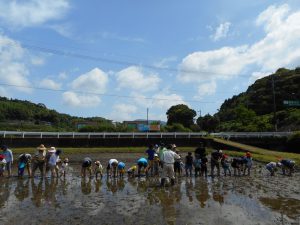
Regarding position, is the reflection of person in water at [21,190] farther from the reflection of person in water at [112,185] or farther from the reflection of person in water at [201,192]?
the reflection of person in water at [201,192]

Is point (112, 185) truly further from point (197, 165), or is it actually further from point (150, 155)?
point (197, 165)

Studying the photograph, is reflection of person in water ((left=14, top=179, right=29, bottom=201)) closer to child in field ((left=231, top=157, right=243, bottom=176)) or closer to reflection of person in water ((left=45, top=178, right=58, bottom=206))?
reflection of person in water ((left=45, top=178, right=58, bottom=206))

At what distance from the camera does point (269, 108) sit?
9894 cm

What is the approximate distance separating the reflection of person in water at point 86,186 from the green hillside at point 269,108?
180 ft

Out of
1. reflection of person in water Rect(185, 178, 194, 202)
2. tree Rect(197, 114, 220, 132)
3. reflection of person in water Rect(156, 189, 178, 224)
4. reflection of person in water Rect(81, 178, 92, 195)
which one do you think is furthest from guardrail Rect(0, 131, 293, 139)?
tree Rect(197, 114, 220, 132)

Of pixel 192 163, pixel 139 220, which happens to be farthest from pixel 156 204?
pixel 192 163

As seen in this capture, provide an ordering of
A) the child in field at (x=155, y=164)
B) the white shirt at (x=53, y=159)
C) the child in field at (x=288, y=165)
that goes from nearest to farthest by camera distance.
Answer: the white shirt at (x=53, y=159) < the child in field at (x=155, y=164) < the child in field at (x=288, y=165)

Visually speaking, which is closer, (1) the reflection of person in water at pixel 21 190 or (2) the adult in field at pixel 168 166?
(1) the reflection of person in water at pixel 21 190

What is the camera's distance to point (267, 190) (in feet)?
49.8

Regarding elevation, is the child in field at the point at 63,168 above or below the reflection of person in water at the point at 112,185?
above

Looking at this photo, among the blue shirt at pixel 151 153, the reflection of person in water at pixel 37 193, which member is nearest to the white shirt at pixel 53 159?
the reflection of person in water at pixel 37 193

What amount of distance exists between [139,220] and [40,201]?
435 cm

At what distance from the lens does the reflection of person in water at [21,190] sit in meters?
13.5

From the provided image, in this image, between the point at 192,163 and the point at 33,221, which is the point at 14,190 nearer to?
the point at 33,221
